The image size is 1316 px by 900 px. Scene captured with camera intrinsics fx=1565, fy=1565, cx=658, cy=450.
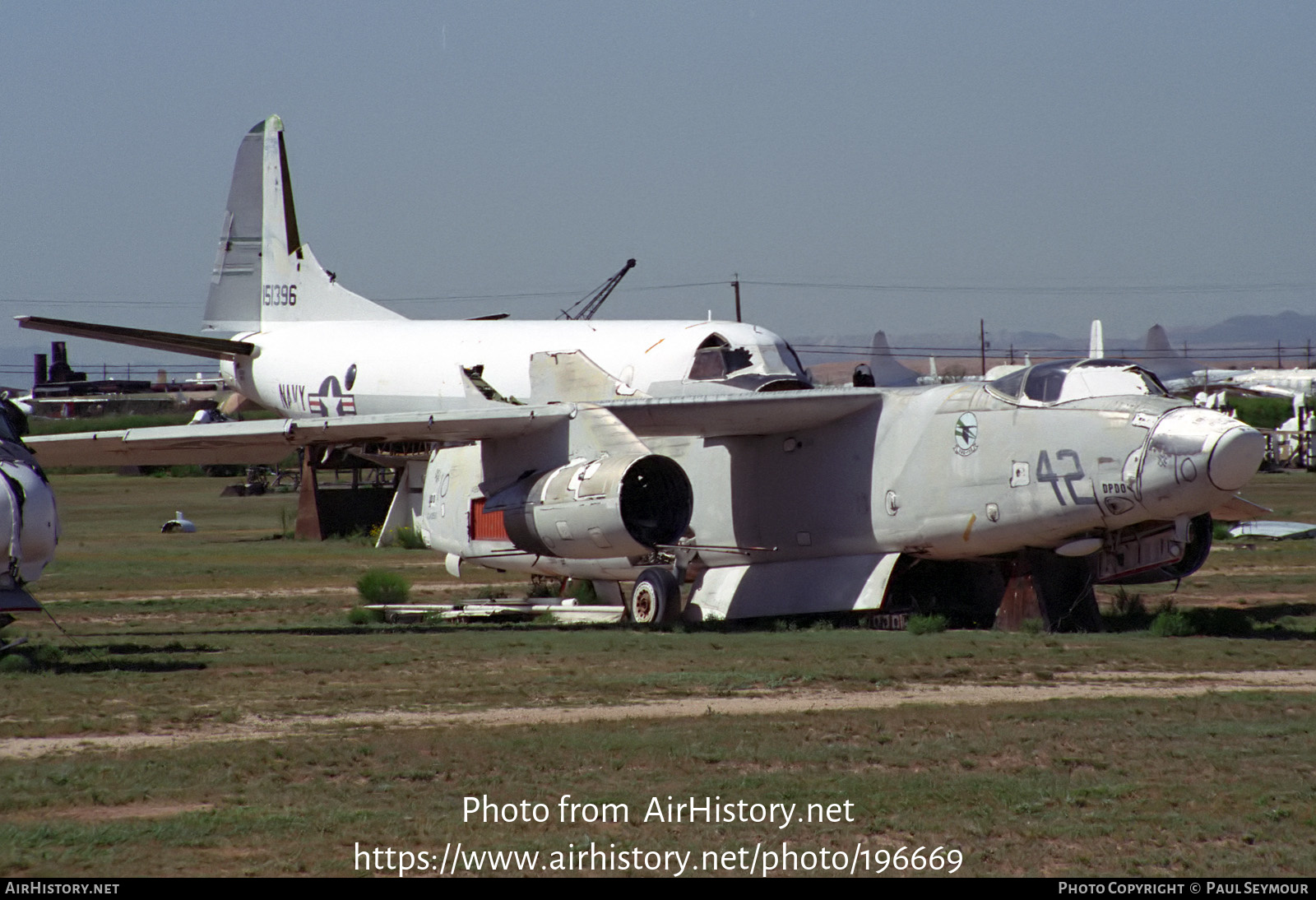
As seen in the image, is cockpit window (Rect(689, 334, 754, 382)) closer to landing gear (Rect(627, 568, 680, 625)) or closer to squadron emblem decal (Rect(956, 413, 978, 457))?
landing gear (Rect(627, 568, 680, 625))

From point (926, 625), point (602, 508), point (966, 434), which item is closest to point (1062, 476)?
point (966, 434)

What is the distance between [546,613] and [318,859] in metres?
13.6

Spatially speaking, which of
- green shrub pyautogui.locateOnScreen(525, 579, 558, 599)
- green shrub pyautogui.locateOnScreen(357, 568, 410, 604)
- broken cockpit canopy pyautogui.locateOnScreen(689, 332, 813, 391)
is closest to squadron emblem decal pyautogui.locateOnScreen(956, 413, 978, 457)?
broken cockpit canopy pyautogui.locateOnScreen(689, 332, 813, 391)

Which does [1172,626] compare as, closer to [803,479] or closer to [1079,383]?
[1079,383]

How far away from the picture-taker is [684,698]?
1213cm

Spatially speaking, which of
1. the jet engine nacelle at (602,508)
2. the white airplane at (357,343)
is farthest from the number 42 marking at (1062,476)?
the white airplane at (357,343)

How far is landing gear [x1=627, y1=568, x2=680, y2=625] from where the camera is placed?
59.9 feet

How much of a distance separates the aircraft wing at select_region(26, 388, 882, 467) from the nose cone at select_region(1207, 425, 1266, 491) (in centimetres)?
429

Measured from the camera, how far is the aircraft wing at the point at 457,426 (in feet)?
56.6

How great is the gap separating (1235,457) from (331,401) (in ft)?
72.7

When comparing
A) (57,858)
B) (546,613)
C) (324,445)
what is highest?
(324,445)
